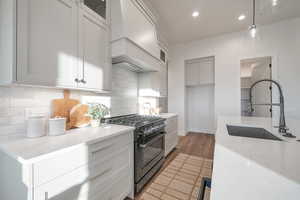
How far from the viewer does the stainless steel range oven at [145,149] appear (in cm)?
153

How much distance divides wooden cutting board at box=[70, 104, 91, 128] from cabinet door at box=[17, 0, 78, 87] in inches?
12.4

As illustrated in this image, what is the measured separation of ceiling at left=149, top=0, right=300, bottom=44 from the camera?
260cm

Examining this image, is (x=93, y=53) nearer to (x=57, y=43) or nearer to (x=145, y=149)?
(x=57, y=43)

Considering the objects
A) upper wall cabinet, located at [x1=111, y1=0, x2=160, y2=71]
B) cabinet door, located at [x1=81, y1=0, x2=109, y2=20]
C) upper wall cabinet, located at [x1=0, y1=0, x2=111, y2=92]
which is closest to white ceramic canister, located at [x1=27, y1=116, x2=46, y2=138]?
upper wall cabinet, located at [x1=0, y1=0, x2=111, y2=92]

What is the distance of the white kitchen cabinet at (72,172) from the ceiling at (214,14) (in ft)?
9.45

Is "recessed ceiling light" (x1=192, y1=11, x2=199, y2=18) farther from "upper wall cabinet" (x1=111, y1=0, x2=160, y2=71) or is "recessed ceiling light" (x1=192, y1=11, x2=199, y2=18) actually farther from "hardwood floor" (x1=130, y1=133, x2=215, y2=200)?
"hardwood floor" (x1=130, y1=133, x2=215, y2=200)

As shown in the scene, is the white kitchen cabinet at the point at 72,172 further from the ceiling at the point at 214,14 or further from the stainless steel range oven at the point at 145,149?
the ceiling at the point at 214,14

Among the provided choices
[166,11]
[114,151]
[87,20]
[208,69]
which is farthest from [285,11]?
[114,151]

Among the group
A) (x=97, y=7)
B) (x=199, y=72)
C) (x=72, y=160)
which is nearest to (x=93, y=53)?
(x=97, y=7)

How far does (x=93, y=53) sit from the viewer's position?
145 centimetres

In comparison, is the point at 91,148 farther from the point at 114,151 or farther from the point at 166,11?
the point at 166,11

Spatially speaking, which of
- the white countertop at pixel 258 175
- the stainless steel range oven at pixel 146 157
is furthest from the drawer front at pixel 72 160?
the white countertop at pixel 258 175

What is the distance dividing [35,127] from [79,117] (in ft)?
1.31

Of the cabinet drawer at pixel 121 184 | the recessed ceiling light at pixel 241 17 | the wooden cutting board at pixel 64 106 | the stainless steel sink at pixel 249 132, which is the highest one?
the recessed ceiling light at pixel 241 17
